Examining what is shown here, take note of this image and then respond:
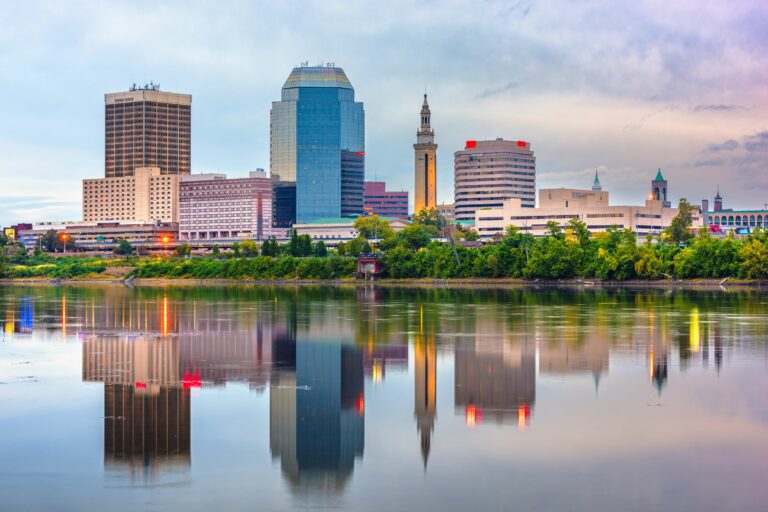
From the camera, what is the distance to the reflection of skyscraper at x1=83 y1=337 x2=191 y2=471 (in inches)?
1000

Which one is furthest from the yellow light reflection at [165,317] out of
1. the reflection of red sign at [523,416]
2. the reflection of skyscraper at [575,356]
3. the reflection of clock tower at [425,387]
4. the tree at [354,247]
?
the tree at [354,247]

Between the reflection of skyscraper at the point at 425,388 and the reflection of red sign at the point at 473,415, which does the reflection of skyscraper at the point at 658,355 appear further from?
the reflection of skyscraper at the point at 425,388

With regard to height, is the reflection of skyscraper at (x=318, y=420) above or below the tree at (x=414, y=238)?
below

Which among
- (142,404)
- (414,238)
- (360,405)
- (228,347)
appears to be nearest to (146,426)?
(142,404)

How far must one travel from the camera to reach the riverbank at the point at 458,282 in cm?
11775

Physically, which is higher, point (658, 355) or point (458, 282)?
point (458, 282)

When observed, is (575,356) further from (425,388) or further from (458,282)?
(458,282)

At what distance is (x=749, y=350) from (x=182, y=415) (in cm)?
2602

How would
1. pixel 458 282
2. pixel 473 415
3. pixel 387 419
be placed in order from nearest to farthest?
pixel 387 419
pixel 473 415
pixel 458 282

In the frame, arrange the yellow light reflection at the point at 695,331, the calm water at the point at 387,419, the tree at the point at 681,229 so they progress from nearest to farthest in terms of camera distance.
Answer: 1. the calm water at the point at 387,419
2. the yellow light reflection at the point at 695,331
3. the tree at the point at 681,229

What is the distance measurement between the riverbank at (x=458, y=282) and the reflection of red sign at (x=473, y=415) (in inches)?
3431

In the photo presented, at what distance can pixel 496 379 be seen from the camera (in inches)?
1458

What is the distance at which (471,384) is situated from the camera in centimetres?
3578

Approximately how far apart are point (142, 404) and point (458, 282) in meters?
109
